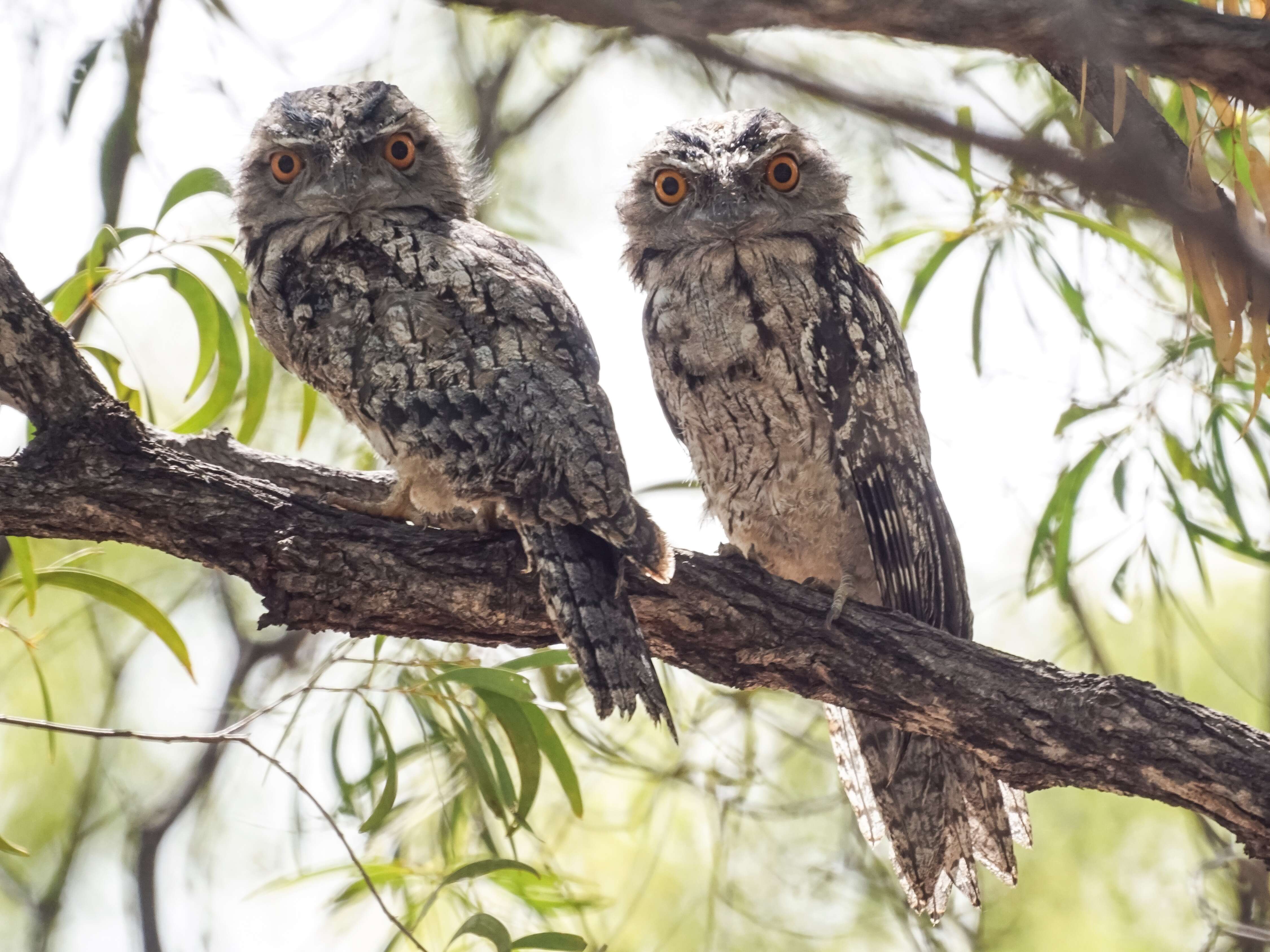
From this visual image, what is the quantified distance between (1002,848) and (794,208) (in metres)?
1.62

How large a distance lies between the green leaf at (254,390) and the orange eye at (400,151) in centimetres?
66

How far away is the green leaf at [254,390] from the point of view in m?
2.82

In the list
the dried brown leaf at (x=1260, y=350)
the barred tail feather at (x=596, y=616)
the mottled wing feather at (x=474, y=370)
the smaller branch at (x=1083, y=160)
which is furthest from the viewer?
the mottled wing feather at (x=474, y=370)

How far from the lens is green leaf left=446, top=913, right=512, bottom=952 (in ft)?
7.39

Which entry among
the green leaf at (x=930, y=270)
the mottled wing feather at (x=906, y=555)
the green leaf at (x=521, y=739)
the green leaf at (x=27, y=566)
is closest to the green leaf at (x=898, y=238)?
the green leaf at (x=930, y=270)

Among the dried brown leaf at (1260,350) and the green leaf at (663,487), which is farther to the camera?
the green leaf at (663,487)

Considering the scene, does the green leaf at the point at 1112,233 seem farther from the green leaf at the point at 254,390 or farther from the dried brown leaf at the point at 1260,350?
the green leaf at the point at 254,390

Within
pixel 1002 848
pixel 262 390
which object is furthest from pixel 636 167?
pixel 1002 848

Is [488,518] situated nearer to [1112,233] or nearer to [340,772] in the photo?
[340,772]

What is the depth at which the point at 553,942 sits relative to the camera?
229cm

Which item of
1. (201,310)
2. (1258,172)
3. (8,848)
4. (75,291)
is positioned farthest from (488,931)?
(1258,172)

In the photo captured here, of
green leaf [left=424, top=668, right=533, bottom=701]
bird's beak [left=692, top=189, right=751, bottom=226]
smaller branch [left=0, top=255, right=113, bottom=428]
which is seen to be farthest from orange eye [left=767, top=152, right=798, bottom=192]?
smaller branch [left=0, top=255, right=113, bottom=428]

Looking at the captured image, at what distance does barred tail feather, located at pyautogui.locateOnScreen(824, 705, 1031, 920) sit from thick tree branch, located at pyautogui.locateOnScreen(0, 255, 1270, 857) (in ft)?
1.17

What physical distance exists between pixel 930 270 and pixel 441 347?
5.64 feet
